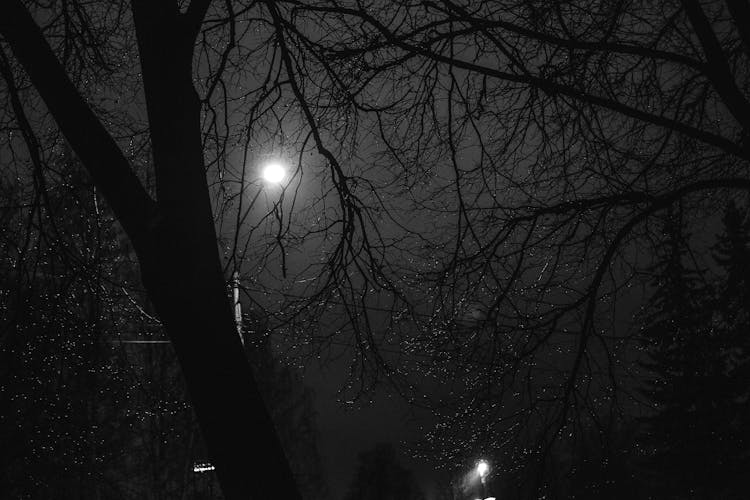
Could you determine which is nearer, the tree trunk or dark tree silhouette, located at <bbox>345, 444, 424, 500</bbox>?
the tree trunk

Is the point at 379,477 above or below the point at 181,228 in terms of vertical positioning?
above

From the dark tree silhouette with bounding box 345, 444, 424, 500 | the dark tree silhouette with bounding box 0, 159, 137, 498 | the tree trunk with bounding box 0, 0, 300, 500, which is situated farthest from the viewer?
the dark tree silhouette with bounding box 345, 444, 424, 500

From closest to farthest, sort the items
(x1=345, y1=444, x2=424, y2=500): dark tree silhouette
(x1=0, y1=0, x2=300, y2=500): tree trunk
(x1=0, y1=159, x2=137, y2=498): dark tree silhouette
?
1. (x1=0, y1=0, x2=300, y2=500): tree trunk
2. (x1=0, y1=159, x2=137, y2=498): dark tree silhouette
3. (x1=345, y1=444, x2=424, y2=500): dark tree silhouette

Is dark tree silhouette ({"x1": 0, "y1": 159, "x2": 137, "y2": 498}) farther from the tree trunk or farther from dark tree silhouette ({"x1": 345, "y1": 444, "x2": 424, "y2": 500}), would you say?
dark tree silhouette ({"x1": 345, "y1": 444, "x2": 424, "y2": 500})

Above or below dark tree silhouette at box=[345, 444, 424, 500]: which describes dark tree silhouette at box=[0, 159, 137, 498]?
below

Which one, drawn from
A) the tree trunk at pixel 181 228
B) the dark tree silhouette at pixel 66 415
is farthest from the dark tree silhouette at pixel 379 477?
the tree trunk at pixel 181 228

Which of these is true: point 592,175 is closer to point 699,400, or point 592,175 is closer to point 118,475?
point 118,475

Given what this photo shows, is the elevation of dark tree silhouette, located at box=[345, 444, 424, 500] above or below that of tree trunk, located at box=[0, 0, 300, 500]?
above

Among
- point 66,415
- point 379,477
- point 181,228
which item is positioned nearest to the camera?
point 181,228

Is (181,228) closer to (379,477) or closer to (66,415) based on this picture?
(66,415)

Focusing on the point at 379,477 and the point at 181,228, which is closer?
the point at 181,228

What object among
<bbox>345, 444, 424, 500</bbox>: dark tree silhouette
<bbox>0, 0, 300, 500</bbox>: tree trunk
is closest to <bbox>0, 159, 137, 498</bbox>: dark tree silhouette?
<bbox>0, 0, 300, 500</bbox>: tree trunk

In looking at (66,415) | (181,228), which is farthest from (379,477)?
(181,228)

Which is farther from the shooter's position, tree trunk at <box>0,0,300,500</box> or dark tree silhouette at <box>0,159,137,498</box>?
dark tree silhouette at <box>0,159,137,498</box>
